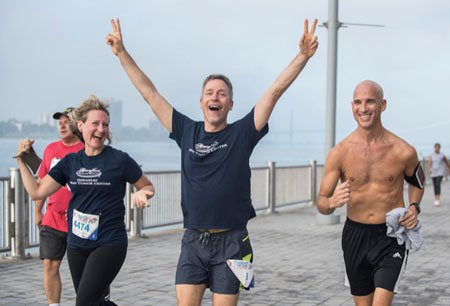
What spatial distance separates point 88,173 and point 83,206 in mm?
231

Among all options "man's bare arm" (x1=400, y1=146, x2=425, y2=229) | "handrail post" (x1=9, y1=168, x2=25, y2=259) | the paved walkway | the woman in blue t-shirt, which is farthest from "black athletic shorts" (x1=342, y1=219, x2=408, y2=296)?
"handrail post" (x1=9, y1=168, x2=25, y2=259)

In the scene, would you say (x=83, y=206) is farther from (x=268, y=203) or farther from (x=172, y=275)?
(x=268, y=203)

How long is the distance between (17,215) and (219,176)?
263 inches

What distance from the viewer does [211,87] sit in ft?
15.0

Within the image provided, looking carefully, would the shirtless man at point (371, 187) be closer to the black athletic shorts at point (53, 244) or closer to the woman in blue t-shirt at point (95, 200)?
the woman in blue t-shirt at point (95, 200)

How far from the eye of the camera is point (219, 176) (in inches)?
178

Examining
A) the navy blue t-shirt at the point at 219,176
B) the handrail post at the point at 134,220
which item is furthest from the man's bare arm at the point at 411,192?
the handrail post at the point at 134,220

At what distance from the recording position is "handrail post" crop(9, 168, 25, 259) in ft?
34.2

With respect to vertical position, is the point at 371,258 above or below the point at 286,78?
below

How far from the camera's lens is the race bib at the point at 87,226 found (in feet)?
16.2

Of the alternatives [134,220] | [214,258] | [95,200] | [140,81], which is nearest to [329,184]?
[214,258]

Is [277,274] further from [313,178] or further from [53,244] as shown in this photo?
[313,178]

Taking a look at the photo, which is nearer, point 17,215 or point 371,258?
point 371,258

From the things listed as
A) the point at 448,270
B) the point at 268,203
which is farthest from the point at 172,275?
the point at 268,203
